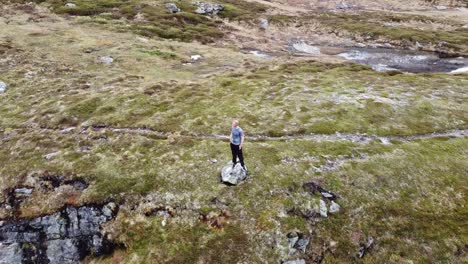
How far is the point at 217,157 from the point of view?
118ft

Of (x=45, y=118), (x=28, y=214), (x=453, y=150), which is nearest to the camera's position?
(x=28, y=214)

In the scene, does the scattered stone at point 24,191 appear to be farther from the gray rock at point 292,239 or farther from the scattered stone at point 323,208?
the scattered stone at point 323,208

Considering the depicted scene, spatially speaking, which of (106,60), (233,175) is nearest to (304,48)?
(106,60)

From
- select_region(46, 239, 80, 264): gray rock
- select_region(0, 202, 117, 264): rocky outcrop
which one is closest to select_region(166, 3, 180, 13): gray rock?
select_region(0, 202, 117, 264): rocky outcrop

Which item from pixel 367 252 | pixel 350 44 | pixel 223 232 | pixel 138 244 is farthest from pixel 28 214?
pixel 350 44

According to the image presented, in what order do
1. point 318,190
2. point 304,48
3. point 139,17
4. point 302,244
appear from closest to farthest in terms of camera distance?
1. point 302,244
2. point 318,190
3. point 304,48
4. point 139,17

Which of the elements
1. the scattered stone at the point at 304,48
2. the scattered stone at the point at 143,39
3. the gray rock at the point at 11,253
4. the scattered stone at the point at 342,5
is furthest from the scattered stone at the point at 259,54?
the scattered stone at the point at 342,5

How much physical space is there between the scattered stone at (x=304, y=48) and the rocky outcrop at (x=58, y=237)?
79.2 m

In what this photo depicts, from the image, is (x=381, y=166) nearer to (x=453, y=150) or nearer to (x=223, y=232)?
(x=453, y=150)

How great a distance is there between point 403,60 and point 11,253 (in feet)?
301

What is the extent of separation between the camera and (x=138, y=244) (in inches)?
1080

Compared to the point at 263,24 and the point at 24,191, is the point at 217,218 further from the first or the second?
the point at 263,24

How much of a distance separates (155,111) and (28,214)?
22.4 meters

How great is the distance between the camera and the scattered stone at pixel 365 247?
86.8 feet
